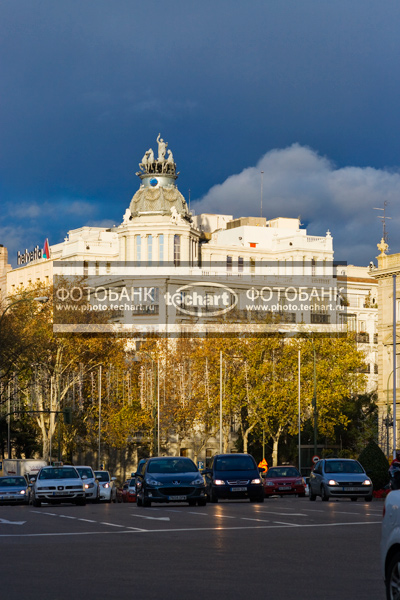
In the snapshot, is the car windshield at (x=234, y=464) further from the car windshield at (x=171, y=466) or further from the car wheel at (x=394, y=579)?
the car wheel at (x=394, y=579)

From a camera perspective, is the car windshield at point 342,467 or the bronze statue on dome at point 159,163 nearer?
the car windshield at point 342,467

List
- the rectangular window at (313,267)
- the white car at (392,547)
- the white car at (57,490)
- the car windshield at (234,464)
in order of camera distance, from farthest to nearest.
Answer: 1. the rectangular window at (313,267)
2. the car windshield at (234,464)
3. the white car at (57,490)
4. the white car at (392,547)

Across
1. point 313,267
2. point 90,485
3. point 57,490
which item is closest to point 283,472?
point 90,485

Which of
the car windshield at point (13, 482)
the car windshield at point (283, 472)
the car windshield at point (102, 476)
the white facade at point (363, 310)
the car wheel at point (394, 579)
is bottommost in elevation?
the car windshield at point (102, 476)

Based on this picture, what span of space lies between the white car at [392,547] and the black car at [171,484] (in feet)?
74.6

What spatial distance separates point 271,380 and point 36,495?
5358cm

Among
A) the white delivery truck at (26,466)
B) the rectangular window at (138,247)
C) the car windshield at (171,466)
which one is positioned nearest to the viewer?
the car windshield at (171,466)

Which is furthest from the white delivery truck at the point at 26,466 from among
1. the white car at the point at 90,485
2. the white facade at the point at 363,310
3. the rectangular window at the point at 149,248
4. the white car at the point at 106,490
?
the white facade at the point at 363,310

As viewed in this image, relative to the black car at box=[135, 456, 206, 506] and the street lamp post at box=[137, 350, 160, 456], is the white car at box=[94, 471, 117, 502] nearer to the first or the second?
the black car at box=[135, 456, 206, 506]

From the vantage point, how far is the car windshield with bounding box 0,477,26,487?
151 feet

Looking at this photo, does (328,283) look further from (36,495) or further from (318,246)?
(36,495)

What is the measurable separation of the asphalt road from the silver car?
41.3 feet

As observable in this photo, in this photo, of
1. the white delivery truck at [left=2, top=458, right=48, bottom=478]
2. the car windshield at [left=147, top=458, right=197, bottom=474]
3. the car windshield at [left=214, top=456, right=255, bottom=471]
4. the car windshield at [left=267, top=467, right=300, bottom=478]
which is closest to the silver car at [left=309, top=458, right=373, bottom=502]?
the car windshield at [left=214, top=456, right=255, bottom=471]

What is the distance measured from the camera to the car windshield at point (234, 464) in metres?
37.9
